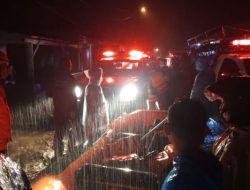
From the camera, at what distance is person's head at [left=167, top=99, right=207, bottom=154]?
1897mm

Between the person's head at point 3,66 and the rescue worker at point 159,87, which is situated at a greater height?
the person's head at point 3,66

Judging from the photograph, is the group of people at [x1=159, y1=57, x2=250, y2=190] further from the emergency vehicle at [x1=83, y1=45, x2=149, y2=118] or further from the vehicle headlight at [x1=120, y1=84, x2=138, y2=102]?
the vehicle headlight at [x1=120, y1=84, x2=138, y2=102]

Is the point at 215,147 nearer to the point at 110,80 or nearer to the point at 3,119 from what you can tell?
the point at 3,119

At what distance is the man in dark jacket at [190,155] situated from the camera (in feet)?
5.84

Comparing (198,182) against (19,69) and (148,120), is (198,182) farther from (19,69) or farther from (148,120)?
(19,69)

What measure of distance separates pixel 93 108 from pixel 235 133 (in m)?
4.65

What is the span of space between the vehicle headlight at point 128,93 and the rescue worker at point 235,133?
8866 millimetres

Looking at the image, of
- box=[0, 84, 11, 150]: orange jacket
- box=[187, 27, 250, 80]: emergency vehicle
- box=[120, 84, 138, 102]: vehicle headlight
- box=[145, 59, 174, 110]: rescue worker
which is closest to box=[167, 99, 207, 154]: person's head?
box=[0, 84, 11, 150]: orange jacket

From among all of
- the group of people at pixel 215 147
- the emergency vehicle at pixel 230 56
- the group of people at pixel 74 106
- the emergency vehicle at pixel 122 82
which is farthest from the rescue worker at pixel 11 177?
the emergency vehicle at pixel 122 82

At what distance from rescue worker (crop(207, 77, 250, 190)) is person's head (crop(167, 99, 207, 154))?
0.63 m

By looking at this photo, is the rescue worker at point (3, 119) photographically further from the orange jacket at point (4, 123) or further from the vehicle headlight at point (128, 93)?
the vehicle headlight at point (128, 93)

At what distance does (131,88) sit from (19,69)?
24.0 ft

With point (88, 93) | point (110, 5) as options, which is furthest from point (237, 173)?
point (110, 5)

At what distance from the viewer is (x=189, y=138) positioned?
190 cm
